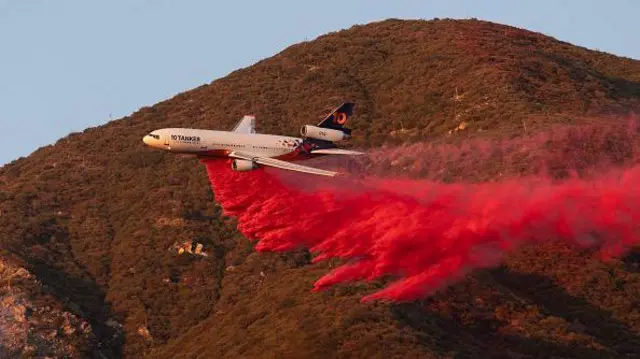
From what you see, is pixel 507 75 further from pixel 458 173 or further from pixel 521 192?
pixel 521 192

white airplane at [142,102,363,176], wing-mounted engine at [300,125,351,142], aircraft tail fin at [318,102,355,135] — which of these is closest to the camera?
white airplane at [142,102,363,176]

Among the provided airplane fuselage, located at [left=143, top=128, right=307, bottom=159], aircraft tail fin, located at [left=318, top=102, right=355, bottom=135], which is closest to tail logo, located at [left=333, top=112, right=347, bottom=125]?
aircraft tail fin, located at [left=318, top=102, right=355, bottom=135]

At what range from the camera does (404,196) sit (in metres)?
84.6

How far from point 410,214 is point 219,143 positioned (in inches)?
559

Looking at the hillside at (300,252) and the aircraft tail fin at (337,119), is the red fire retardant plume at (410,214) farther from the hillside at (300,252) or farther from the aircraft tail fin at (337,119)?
the hillside at (300,252)

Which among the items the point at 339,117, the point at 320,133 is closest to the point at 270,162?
the point at 320,133

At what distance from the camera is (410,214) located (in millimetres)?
83312

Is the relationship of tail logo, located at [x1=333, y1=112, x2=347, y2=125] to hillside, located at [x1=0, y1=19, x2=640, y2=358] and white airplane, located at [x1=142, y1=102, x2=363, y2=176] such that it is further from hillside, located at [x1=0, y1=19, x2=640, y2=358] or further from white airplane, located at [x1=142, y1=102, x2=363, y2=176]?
hillside, located at [x1=0, y1=19, x2=640, y2=358]

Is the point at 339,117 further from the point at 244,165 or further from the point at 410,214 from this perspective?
the point at 244,165

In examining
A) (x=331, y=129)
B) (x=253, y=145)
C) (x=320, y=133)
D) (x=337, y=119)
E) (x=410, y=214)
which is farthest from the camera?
(x=410, y=214)

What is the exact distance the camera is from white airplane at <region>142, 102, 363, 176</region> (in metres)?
76.9

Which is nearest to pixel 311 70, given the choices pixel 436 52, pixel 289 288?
pixel 436 52

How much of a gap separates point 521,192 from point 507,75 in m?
58.8

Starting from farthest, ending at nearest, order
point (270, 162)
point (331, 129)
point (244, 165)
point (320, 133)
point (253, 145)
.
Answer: point (331, 129) → point (320, 133) → point (253, 145) → point (270, 162) → point (244, 165)
